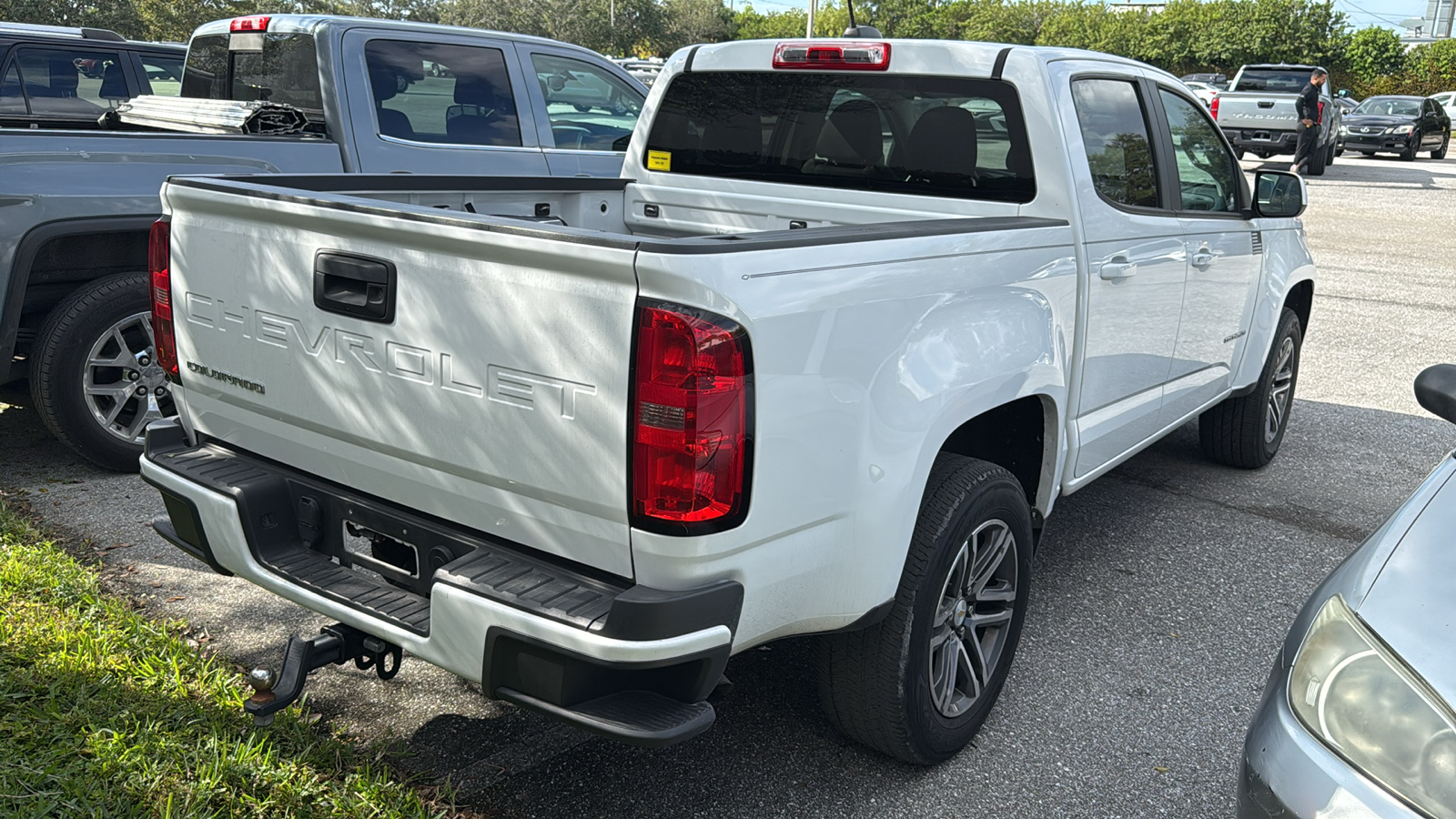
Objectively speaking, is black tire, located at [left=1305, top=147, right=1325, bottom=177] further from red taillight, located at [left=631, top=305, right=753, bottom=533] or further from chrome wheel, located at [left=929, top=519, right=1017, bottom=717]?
red taillight, located at [left=631, top=305, right=753, bottom=533]

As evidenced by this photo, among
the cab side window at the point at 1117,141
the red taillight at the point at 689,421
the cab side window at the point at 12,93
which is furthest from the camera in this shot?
the cab side window at the point at 12,93

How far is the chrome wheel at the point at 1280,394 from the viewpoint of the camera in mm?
5754

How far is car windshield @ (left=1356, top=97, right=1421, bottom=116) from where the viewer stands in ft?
90.0

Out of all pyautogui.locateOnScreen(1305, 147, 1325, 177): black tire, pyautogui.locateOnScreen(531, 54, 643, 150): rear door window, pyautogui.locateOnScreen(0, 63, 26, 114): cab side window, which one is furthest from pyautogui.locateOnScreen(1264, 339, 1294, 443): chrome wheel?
pyautogui.locateOnScreen(1305, 147, 1325, 177): black tire

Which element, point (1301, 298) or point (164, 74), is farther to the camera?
point (164, 74)

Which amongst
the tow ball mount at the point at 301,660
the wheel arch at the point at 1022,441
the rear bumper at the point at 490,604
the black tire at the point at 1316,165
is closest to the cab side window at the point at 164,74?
the rear bumper at the point at 490,604

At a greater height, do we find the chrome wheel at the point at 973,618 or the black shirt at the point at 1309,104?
the black shirt at the point at 1309,104

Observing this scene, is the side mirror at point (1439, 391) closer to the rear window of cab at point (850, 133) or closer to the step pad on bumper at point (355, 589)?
the rear window of cab at point (850, 133)

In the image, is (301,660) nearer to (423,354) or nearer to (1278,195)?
(423,354)

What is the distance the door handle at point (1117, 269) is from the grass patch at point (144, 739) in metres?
2.51

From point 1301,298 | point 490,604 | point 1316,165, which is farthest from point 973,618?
point 1316,165

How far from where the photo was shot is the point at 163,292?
3.14 metres

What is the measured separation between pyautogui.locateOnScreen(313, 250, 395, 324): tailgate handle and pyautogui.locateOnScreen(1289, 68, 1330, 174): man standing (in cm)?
1970

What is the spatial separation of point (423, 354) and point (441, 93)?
13.9ft
